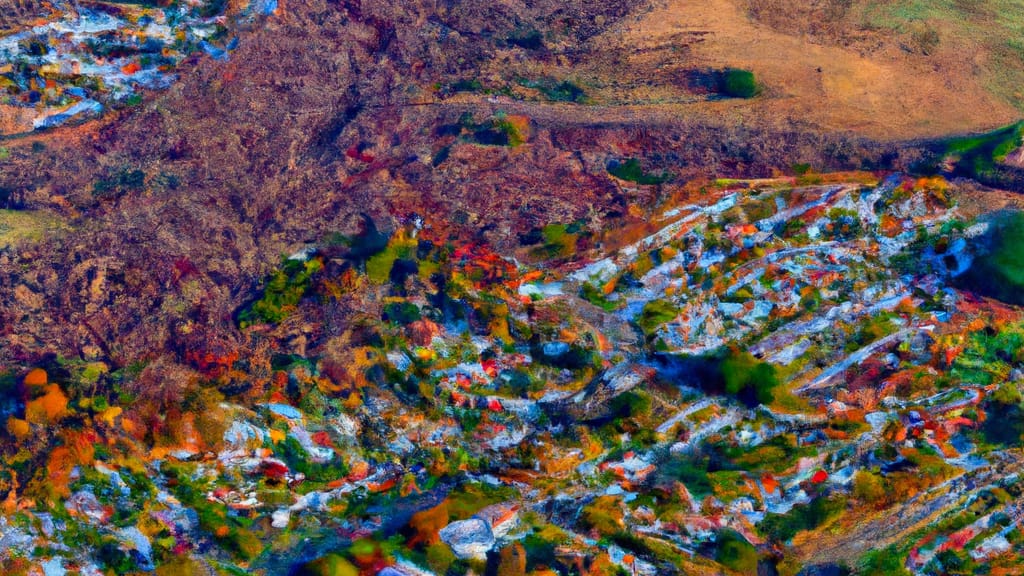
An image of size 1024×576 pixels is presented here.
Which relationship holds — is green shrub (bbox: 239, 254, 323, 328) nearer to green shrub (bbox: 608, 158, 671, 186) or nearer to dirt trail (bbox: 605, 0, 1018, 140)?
green shrub (bbox: 608, 158, 671, 186)

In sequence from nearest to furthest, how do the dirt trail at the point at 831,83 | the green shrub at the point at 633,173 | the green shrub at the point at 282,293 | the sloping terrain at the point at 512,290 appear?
the sloping terrain at the point at 512,290 < the green shrub at the point at 282,293 < the green shrub at the point at 633,173 < the dirt trail at the point at 831,83

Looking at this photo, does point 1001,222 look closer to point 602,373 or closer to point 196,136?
point 602,373

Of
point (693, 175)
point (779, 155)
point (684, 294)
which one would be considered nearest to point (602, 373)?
point (684, 294)

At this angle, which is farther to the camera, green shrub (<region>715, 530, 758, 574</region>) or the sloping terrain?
the sloping terrain

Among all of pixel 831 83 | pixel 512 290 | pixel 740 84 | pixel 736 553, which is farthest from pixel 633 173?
pixel 736 553

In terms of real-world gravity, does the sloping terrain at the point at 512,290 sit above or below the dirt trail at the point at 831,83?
below

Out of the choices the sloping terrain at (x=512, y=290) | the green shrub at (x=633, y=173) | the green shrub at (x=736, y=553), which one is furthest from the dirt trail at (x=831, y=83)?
the green shrub at (x=736, y=553)

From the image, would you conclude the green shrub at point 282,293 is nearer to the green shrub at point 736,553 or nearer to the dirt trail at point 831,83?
the dirt trail at point 831,83

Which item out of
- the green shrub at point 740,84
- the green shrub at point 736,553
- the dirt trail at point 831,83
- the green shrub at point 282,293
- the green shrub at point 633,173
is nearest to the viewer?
the green shrub at point 736,553

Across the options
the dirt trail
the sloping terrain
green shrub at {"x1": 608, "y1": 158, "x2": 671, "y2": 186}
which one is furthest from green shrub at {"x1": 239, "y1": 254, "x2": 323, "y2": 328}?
the dirt trail

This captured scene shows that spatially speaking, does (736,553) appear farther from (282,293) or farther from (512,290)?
(282,293)

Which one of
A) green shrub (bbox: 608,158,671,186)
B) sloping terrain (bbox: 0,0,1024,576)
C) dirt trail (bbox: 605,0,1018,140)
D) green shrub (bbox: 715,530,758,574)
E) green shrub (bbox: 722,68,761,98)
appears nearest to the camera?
green shrub (bbox: 715,530,758,574)
